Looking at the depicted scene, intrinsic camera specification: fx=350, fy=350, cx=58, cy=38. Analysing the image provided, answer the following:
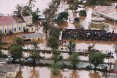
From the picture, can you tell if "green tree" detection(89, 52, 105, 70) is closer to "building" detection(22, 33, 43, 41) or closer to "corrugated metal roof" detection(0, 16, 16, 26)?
"building" detection(22, 33, 43, 41)

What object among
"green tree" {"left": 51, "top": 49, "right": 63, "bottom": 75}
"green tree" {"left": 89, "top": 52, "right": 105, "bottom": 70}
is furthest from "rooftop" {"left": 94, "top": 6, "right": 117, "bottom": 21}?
"green tree" {"left": 51, "top": 49, "right": 63, "bottom": 75}

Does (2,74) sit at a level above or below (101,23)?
below

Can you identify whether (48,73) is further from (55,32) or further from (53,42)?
(55,32)

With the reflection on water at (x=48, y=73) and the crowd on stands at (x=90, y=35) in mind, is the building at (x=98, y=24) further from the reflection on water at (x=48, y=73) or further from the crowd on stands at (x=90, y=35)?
the reflection on water at (x=48, y=73)

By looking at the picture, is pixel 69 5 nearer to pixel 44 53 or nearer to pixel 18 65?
pixel 44 53

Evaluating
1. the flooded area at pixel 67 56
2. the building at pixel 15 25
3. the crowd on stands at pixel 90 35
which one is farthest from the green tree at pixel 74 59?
the building at pixel 15 25

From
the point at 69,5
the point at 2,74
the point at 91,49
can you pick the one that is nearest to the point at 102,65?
the point at 91,49
